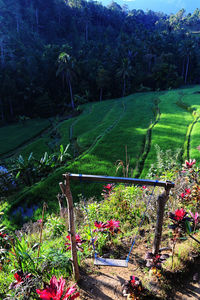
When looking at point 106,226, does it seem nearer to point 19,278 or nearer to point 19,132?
point 19,278

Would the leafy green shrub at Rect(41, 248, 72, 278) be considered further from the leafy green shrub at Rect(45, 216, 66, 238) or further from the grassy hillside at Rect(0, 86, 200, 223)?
the grassy hillside at Rect(0, 86, 200, 223)

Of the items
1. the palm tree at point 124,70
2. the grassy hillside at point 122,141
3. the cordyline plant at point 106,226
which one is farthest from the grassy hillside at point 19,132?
the cordyline plant at point 106,226

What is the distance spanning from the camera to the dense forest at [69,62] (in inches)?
1225

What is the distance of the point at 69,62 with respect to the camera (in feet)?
99.1

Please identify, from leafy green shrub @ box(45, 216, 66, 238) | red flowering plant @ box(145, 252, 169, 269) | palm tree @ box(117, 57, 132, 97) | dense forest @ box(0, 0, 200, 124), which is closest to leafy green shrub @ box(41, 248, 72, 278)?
red flowering plant @ box(145, 252, 169, 269)

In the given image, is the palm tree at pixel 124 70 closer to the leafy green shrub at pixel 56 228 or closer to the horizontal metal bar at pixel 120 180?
the leafy green shrub at pixel 56 228

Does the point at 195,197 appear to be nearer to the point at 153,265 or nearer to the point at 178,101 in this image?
the point at 153,265

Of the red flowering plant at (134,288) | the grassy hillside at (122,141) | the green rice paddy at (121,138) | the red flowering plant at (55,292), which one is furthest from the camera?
the green rice paddy at (121,138)

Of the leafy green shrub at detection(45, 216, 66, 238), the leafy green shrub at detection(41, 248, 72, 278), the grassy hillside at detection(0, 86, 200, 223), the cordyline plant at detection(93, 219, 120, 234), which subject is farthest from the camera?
the grassy hillside at detection(0, 86, 200, 223)

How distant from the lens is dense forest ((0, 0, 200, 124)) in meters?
31.1

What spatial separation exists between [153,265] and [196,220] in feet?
3.50

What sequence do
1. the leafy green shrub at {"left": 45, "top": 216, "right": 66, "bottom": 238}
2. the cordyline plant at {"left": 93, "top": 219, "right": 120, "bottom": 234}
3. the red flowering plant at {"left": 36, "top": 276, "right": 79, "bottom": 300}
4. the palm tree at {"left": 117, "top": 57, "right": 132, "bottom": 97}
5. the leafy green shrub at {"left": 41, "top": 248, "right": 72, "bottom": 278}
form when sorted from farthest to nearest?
the palm tree at {"left": 117, "top": 57, "right": 132, "bottom": 97}, the leafy green shrub at {"left": 45, "top": 216, "right": 66, "bottom": 238}, the cordyline plant at {"left": 93, "top": 219, "right": 120, "bottom": 234}, the leafy green shrub at {"left": 41, "top": 248, "right": 72, "bottom": 278}, the red flowering plant at {"left": 36, "top": 276, "right": 79, "bottom": 300}

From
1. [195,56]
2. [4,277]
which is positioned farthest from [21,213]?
[195,56]

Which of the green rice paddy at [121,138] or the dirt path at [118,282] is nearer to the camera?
the dirt path at [118,282]
